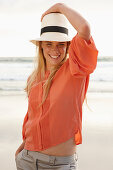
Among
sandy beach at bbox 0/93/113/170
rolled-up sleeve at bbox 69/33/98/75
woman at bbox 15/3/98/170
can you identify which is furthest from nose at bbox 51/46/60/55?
sandy beach at bbox 0/93/113/170

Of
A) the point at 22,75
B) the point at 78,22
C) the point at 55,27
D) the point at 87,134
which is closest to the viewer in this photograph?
the point at 78,22

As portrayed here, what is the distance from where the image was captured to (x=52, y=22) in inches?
70.0

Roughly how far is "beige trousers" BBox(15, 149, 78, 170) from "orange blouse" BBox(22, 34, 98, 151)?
0.14 feet

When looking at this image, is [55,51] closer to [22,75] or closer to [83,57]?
[83,57]

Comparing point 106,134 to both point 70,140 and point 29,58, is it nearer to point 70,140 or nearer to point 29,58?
point 70,140

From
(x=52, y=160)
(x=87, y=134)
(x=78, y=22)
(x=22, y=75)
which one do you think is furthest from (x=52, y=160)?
(x=22, y=75)

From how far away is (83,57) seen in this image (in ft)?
5.11

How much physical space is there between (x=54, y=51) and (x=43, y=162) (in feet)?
1.96

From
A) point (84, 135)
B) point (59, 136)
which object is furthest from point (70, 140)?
point (84, 135)

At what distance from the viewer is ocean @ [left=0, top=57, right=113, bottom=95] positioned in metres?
7.89

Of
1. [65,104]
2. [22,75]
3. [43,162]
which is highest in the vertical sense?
[65,104]

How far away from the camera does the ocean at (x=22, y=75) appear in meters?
7.89

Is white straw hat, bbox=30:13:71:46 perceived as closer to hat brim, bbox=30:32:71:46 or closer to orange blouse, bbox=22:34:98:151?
hat brim, bbox=30:32:71:46

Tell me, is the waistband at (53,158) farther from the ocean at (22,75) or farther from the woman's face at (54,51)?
the ocean at (22,75)
